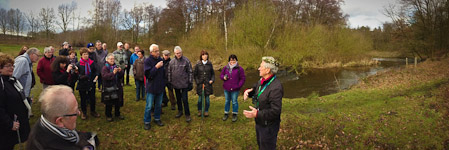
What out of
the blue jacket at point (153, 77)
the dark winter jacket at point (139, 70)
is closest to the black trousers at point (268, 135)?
the blue jacket at point (153, 77)

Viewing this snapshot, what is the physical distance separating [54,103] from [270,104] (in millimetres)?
2434

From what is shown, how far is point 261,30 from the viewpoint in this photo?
18859 mm

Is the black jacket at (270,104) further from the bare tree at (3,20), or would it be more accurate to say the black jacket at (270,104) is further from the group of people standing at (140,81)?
the bare tree at (3,20)

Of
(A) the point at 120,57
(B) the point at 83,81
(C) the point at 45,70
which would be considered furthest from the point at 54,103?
(A) the point at 120,57

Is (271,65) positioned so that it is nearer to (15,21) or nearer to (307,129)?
(307,129)

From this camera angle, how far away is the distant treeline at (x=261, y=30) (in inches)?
752

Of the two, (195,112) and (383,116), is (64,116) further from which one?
(383,116)

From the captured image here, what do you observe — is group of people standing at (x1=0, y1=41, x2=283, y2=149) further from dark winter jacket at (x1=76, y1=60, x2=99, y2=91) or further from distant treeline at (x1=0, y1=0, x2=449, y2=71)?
distant treeline at (x1=0, y1=0, x2=449, y2=71)

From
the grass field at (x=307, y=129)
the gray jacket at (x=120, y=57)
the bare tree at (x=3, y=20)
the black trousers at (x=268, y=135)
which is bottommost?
the grass field at (x=307, y=129)

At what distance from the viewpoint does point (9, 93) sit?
121 inches

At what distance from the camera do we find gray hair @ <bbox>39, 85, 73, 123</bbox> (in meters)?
1.71

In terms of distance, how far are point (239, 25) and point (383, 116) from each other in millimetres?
14324

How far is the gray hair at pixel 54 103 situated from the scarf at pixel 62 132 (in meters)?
0.03

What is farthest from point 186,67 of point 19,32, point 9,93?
point 19,32
